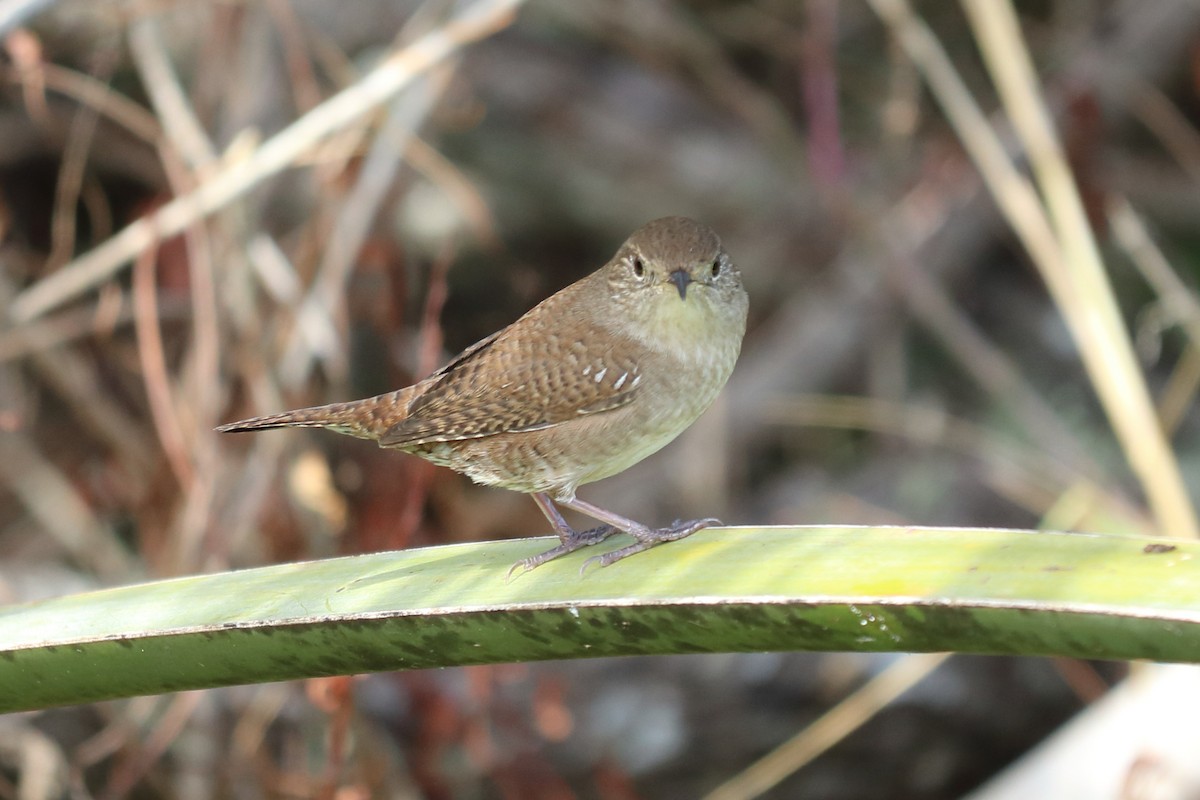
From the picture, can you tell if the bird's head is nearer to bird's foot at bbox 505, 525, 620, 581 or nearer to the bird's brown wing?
the bird's brown wing

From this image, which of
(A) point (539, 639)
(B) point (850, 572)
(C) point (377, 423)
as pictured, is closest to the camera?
(B) point (850, 572)

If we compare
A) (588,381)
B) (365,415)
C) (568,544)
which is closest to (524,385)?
(588,381)

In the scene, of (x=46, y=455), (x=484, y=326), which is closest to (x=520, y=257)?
(x=484, y=326)

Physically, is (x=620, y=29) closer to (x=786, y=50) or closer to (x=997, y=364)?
(x=786, y=50)

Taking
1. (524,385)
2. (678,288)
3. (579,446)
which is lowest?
(579,446)

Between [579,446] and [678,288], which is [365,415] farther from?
[678,288]

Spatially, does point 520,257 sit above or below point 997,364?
above
